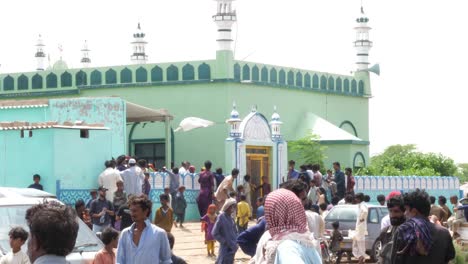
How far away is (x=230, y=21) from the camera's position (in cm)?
3338

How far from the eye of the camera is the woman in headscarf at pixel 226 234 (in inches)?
619

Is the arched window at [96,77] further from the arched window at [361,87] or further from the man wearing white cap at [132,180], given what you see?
the man wearing white cap at [132,180]

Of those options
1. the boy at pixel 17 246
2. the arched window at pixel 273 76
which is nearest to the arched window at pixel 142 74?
the arched window at pixel 273 76

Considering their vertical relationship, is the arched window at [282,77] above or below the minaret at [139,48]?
below

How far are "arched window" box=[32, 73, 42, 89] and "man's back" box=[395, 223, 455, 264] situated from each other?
27806mm

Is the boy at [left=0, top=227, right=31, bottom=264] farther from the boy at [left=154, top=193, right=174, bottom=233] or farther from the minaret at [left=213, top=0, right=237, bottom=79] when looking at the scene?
the minaret at [left=213, top=0, right=237, bottom=79]

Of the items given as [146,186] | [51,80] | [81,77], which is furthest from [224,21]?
[146,186]

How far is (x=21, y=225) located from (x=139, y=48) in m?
29.7

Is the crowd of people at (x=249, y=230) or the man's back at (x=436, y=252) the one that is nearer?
the crowd of people at (x=249, y=230)

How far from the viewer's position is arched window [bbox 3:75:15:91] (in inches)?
1405

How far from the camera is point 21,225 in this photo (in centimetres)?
1170

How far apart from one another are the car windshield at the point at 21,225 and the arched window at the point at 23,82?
24.1 m

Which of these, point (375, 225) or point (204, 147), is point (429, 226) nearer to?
point (375, 225)

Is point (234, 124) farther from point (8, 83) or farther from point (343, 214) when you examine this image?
point (8, 83)
